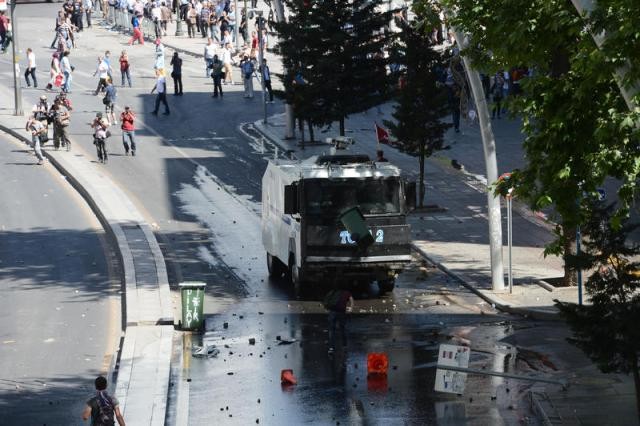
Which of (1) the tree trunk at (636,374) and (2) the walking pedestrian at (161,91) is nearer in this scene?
(1) the tree trunk at (636,374)

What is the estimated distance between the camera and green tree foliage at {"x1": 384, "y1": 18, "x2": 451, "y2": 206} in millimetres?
37156

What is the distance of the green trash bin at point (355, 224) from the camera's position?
2641 centimetres

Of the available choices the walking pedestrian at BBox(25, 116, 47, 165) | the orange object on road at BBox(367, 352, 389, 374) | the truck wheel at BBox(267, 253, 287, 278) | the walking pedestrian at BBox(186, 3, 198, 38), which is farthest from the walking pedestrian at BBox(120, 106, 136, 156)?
the walking pedestrian at BBox(186, 3, 198, 38)

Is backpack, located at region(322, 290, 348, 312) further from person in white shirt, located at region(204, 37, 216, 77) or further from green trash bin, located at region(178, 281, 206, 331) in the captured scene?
person in white shirt, located at region(204, 37, 216, 77)

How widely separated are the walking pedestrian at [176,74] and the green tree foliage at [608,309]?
37.7 m

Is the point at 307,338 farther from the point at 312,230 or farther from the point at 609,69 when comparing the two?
the point at 609,69

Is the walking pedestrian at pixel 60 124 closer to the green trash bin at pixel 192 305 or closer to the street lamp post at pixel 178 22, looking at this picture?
the green trash bin at pixel 192 305

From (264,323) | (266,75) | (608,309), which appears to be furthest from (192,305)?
(266,75)

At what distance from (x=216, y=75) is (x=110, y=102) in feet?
21.9

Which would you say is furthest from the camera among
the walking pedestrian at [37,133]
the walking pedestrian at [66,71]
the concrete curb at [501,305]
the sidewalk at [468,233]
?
the walking pedestrian at [66,71]

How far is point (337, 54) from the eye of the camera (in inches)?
1694

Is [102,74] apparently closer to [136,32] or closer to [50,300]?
[136,32]

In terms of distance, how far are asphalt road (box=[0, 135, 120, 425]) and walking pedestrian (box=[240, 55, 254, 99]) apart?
13372mm

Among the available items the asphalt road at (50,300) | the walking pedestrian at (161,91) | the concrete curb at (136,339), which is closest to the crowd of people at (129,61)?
the walking pedestrian at (161,91)
